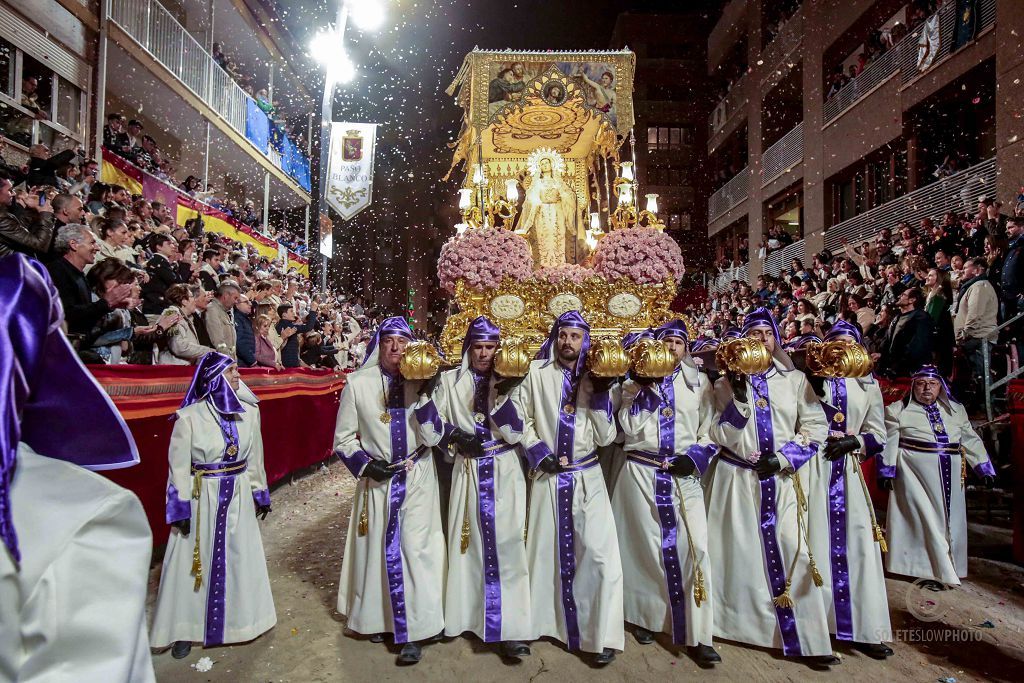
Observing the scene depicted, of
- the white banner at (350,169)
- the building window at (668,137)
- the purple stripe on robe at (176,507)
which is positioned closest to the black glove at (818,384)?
the purple stripe on robe at (176,507)

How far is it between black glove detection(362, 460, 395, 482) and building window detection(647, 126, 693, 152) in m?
32.5

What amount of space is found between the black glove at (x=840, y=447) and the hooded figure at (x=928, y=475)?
46.0 inches

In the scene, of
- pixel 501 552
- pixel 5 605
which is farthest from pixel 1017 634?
pixel 5 605

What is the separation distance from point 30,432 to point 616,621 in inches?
126

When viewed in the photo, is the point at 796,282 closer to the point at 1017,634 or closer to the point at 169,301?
the point at 1017,634

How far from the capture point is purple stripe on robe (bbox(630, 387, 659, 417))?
12.8 feet

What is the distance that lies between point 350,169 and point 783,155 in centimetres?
1457

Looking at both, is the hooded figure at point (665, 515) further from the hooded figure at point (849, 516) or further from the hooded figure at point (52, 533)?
the hooded figure at point (52, 533)

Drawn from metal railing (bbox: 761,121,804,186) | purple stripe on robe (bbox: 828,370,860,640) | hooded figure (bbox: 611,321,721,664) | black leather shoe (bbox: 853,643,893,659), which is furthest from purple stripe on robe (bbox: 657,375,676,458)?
metal railing (bbox: 761,121,804,186)

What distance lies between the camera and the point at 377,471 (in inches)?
147

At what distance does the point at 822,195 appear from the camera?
18641 millimetres

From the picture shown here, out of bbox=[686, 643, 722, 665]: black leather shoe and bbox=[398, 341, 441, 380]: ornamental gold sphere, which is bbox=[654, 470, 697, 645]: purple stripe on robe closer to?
bbox=[686, 643, 722, 665]: black leather shoe

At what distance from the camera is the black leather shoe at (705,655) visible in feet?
11.6

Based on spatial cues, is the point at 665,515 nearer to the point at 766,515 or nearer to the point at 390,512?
the point at 766,515
